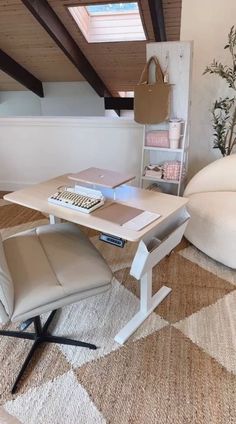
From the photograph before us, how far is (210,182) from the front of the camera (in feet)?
8.07

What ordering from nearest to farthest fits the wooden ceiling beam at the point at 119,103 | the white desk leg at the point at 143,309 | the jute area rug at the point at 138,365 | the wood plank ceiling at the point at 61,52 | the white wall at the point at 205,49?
1. the jute area rug at the point at 138,365
2. the white desk leg at the point at 143,309
3. the white wall at the point at 205,49
4. the wood plank ceiling at the point at 61,52
5. the wooden ceiling beam at the point at 119,103

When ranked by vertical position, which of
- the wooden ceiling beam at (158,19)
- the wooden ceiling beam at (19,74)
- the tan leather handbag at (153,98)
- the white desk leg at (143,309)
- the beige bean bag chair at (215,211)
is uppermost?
the wooden ceiling beam at (158,19)

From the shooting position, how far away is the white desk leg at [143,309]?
1629 mm

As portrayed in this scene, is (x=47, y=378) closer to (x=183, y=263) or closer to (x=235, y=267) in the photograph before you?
(x=183, y=263)

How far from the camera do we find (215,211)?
2121mm

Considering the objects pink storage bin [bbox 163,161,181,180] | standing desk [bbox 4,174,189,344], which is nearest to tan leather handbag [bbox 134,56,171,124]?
pink storage bin [bbox 163,161,181,180]

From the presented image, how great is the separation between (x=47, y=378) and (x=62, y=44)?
163 inches

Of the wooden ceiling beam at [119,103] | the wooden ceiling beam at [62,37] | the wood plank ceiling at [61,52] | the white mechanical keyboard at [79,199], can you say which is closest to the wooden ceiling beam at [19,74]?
the wood plank ceiling at [61,52]

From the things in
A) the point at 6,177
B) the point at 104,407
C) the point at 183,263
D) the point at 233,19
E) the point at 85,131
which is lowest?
the point at 104,407

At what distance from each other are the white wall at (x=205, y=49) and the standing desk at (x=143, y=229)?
1.80 meters

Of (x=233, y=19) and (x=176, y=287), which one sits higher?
(x=233, y=19)

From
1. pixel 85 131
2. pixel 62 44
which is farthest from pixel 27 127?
pixel 62 44

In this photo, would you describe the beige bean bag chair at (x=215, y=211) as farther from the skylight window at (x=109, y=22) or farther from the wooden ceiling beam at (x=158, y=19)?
the skylight window at (x=109, y=22)

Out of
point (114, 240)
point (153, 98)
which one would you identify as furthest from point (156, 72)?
point (114, 240)
